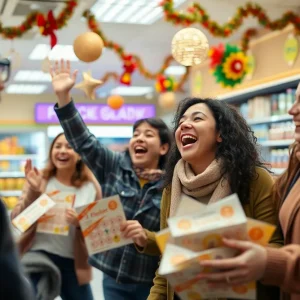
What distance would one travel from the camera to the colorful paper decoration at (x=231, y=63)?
22.1ft

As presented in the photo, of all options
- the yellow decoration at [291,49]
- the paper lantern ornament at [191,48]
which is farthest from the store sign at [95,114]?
the paper lantern ornament at [191,48]

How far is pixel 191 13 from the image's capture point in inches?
235

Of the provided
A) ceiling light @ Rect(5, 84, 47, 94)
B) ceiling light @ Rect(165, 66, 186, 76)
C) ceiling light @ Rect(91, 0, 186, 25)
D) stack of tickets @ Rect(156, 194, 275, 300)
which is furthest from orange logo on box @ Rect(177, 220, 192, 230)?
ceiling light @ Rect(5, 84, 47, 94)

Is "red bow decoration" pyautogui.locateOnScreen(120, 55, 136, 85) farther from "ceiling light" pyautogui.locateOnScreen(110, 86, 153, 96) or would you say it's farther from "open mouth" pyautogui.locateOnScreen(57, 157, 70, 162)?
"ceiling light" pyautogui.locateOnScreen(110, 86, 153, 96)

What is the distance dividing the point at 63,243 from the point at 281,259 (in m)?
2.29

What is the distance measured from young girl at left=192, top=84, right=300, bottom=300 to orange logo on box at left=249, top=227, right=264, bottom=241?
0.05 meters

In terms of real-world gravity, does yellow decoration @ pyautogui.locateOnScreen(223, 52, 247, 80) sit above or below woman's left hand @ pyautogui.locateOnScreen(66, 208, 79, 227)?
above

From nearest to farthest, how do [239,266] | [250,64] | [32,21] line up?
[239,266]
[32,21]
[250,64]

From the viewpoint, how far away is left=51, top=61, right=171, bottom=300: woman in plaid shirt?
288 centimetres

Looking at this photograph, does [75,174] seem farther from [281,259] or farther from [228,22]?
[228,22]

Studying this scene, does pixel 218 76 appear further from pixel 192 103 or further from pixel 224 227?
pixel 224 227

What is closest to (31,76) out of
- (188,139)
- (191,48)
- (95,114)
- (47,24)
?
(95,114)

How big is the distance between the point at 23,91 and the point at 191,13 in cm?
926

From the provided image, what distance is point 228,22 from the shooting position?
20.6 ft
